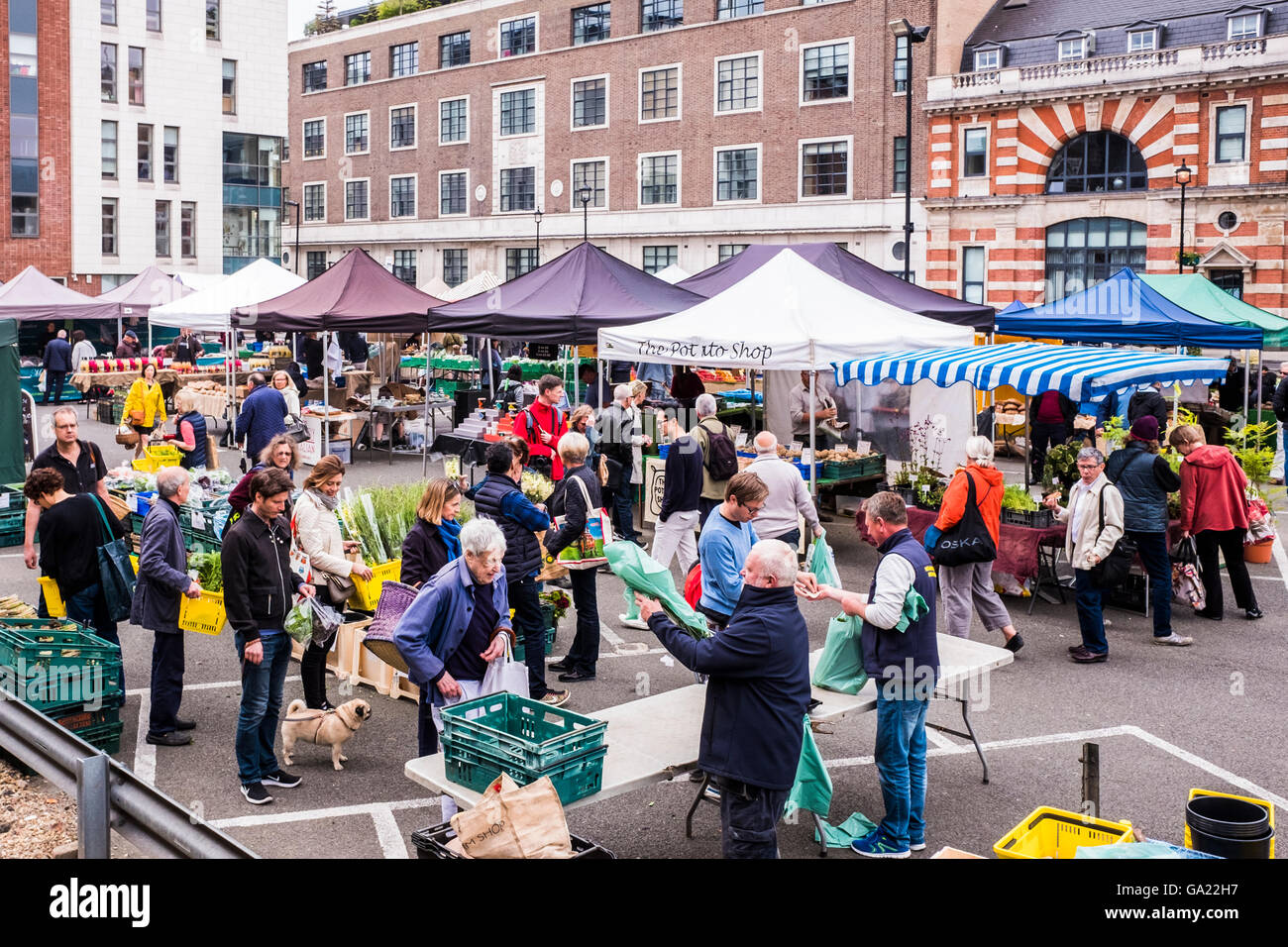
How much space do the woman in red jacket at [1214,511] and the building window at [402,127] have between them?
55.6m

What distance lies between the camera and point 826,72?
46844 mm

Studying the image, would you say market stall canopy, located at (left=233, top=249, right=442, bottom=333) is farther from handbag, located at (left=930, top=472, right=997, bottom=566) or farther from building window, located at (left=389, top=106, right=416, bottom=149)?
building window, located at (left=389, top=106, right=416, bottom=149)

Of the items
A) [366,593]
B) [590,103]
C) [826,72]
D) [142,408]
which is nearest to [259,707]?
[366,593]

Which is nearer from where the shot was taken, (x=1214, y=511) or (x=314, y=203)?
(x=1214, y=511)

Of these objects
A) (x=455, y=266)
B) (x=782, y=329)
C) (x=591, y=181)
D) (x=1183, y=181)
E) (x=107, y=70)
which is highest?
(x=107, y=70)

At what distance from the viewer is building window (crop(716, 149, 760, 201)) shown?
161 feet

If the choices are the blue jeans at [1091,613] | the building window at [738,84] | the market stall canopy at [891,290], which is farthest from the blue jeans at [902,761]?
the building window at [738,84]

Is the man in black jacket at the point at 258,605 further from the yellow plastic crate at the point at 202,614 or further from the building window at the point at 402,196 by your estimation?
the building window at the point at 402,196

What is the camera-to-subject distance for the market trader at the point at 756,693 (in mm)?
5508

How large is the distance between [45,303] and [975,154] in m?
28.5

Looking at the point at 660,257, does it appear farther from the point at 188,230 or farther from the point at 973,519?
the point at 973,519

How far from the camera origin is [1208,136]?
124 ft

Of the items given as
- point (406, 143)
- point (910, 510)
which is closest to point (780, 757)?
point (910, 510)
